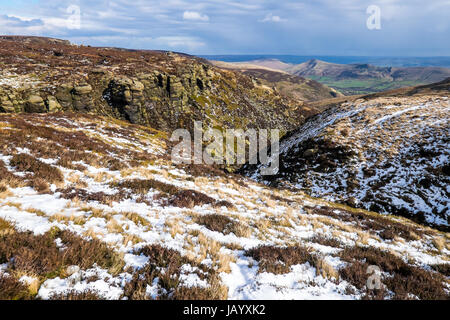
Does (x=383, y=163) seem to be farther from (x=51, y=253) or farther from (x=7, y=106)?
(x=7, y=106)

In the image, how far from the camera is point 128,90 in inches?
1794

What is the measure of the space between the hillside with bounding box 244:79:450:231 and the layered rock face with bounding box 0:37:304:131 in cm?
3269

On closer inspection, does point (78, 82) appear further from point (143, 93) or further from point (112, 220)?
point (112, 220)

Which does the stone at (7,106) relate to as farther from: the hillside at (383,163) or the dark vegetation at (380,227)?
the dark vegetation at (380,227)

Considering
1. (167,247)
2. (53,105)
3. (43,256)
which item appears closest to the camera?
(43,256)

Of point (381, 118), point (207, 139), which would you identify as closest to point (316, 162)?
point (381, 118)

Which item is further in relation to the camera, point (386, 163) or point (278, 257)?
point (386, 163)

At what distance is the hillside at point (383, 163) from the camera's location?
62.4 ft

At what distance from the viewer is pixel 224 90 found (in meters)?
78.1

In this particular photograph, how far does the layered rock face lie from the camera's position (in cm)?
3553

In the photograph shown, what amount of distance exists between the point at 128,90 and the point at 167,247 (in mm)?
47286
